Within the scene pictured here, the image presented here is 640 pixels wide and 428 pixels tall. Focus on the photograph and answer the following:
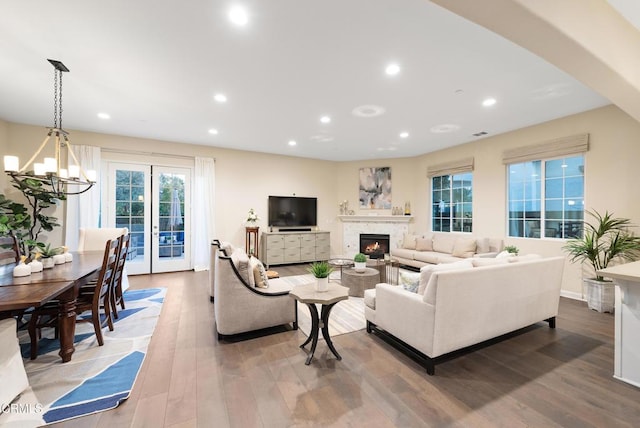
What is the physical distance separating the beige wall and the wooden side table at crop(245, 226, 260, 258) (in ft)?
0.86

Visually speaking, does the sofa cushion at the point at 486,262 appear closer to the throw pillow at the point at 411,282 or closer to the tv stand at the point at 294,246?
the throw pillow at the point at 411,282

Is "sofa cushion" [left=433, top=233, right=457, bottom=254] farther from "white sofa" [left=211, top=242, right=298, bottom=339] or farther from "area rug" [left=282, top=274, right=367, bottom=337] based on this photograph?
"white sofa" [left=211, top=242, right=298, bottom=339]

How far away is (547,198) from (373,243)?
12.9 feet

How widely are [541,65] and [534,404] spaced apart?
3.20 m

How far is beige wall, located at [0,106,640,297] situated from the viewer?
3873mm

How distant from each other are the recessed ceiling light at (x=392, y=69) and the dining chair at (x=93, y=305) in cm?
338

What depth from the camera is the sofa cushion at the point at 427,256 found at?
18.0 feet

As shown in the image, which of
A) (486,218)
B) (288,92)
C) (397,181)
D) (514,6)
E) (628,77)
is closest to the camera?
(514,6)

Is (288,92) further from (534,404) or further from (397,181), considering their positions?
(397,181)

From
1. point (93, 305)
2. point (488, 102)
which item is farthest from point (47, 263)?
point (488, 102)

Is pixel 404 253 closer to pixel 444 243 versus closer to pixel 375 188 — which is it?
pixel 444 243

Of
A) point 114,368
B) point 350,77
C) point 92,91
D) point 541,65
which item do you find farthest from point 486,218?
point 92,91

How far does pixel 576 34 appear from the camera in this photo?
179cm

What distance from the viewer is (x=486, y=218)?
219 inches
